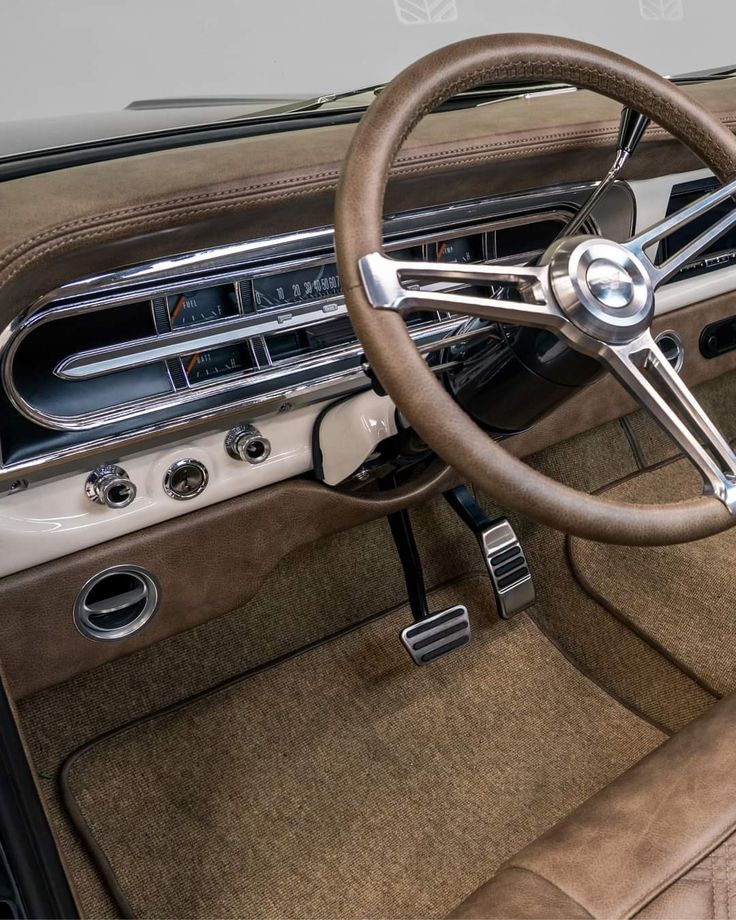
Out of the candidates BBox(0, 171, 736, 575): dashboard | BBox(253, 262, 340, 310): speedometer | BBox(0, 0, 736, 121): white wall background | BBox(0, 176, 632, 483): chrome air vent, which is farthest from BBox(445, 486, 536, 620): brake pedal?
BBox(0, 0, 736, 121): white wall background

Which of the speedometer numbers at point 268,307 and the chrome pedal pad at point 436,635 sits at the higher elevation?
the speedometer numbers at point 268,307

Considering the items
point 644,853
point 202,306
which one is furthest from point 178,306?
point 644,853

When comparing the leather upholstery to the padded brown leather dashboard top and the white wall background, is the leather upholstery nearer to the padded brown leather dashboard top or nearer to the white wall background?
the padded brown leather dashboard top

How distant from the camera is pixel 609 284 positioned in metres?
0.76

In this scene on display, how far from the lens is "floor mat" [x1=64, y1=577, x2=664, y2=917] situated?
3.69 ft

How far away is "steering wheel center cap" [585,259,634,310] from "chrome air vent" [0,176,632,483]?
0.21 metres

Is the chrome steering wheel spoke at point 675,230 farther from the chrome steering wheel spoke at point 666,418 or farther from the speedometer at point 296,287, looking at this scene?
the speedometer at point 296,287

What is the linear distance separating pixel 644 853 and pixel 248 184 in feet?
2.27

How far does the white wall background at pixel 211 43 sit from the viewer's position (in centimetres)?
174

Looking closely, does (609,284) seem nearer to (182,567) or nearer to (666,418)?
(666,418)

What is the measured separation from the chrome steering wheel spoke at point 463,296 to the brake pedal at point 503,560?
57 centimetres

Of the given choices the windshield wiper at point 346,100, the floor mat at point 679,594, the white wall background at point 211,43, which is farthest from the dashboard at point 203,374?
the white wall background at point 211,43

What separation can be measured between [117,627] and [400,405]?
1.93ft

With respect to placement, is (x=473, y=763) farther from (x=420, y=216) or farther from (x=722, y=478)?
(x=420, y=216)
